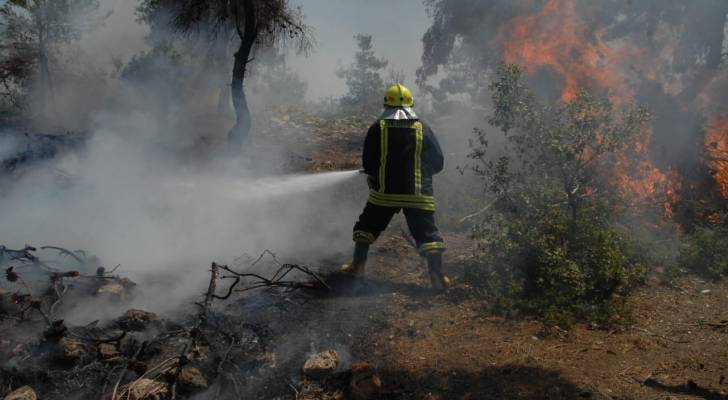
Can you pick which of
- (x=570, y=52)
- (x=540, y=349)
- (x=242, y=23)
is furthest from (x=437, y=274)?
(x=570, y=52)

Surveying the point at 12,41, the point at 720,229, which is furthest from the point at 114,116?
the point at 720,229

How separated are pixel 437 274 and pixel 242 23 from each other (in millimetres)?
7017

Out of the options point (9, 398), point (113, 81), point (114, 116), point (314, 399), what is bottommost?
point (314, 399)

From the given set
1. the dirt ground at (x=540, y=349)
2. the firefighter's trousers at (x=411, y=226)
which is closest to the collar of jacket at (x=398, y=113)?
the firefighter's trousers at (x=411, y=226)

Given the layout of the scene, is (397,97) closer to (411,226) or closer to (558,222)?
(411,226)

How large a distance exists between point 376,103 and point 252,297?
13.6 metres

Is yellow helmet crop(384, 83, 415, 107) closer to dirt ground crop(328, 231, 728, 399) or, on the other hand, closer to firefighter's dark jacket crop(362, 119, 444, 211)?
firefighter's dark jacket crop(362, 119, 444, 211)

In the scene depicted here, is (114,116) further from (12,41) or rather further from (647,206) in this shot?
(647,206)

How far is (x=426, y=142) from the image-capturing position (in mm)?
4660

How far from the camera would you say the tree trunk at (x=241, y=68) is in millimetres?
8648

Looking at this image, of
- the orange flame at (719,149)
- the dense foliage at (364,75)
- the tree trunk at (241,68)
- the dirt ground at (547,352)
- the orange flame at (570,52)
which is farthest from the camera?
the dense foliage at (364,75)

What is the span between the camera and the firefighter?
15.1 feet

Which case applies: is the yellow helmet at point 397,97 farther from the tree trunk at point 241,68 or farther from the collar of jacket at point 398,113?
the tree trunk at point 241,68

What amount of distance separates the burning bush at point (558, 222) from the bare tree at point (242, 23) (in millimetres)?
5154
